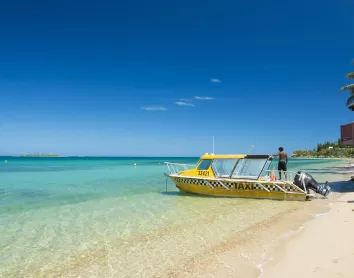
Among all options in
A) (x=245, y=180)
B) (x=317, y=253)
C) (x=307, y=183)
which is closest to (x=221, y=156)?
(x=245, y=180)

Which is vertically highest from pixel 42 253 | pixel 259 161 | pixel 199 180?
pixel 259 161

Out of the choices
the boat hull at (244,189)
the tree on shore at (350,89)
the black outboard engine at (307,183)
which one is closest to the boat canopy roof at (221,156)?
the boat hull at (244,189)

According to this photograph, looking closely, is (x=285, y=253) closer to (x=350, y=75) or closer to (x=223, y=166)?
(x=223, y=166)

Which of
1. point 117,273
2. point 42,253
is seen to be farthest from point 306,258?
point 42,253

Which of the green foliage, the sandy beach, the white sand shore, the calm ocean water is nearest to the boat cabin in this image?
the calm ocean water

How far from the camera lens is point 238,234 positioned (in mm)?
8711

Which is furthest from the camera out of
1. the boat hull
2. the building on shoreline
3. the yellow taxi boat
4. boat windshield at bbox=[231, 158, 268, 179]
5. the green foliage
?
the green foliage

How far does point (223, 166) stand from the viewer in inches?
654

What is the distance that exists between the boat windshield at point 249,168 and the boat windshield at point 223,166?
306 millimetres

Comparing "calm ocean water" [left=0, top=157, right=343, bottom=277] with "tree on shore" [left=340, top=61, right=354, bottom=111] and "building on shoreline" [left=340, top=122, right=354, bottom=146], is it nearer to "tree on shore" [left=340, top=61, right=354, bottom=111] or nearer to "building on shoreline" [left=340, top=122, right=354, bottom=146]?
"building on shoreline" [left=340, top=122, right=354, bottom=146]

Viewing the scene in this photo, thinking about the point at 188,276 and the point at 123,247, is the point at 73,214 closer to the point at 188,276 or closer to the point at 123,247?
the point at 123,247

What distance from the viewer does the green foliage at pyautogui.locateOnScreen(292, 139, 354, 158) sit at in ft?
406

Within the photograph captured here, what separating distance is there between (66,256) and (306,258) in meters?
5.81

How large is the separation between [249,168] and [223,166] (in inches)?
59.1
